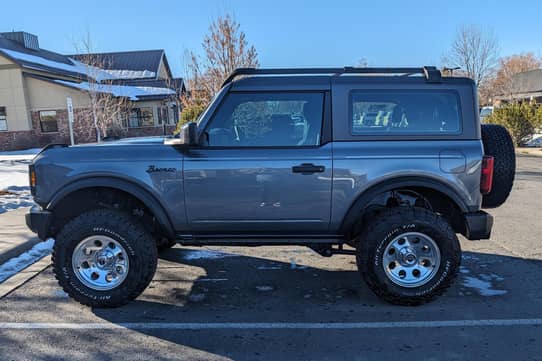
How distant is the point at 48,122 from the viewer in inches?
988

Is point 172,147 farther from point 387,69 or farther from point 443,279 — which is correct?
point 443,279

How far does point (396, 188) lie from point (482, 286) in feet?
4.85

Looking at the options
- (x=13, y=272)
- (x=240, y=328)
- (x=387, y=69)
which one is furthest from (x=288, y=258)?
(x=13, y=272)

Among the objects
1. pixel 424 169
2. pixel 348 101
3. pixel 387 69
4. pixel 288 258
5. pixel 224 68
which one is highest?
pixel 224 68

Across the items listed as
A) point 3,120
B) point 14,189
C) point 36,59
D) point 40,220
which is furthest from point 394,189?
point 36,59

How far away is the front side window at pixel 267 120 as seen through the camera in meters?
3.94

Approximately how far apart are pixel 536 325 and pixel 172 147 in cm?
349

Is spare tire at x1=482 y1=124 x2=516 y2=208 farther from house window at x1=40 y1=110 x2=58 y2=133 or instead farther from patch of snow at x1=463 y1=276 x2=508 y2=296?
house window at x1=40 y1=110 x2=58 y2=133

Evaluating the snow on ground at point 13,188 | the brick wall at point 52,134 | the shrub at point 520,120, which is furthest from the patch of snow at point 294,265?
the brick wall at point 52,134

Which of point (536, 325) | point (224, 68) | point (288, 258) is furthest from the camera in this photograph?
point (224, 68)

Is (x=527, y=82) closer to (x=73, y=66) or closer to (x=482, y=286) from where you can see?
(x=73, y=66)

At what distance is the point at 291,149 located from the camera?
3869 millimetres

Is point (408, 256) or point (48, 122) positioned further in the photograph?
point (48, 122)

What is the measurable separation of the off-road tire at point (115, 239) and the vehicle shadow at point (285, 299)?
153 millimetres
